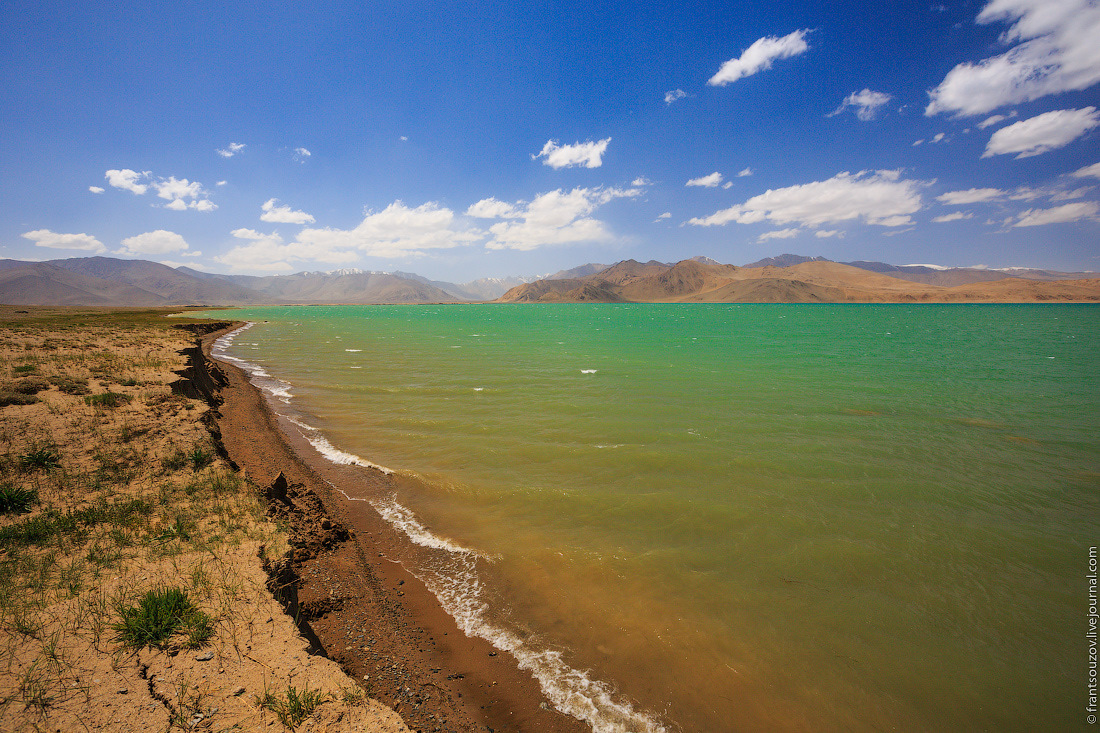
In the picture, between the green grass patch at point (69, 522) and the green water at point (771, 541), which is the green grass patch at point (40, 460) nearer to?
the green grass patch at point (69, 522)

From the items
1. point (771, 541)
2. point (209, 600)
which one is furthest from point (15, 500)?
point (771, 541)

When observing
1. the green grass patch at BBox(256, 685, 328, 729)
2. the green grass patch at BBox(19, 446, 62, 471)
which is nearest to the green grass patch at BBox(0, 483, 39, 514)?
the green grass patch at BBox(19, 446, 62, 471)

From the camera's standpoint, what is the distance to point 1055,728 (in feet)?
16.2

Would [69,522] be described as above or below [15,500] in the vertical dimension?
below

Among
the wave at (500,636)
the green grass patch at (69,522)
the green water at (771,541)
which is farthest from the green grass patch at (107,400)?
Answer: the wave at (500,636)

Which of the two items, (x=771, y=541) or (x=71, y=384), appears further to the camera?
(x=71, y=384)

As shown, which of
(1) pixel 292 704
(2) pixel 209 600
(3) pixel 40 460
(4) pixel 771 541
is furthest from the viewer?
(4) pixel 771 541

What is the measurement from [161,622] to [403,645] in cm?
278

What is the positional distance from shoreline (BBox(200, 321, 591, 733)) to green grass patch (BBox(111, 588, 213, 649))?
1325 millimetres

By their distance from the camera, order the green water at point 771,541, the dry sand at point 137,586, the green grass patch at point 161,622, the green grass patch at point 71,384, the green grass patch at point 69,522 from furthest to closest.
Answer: the green grass patch at point 71,384
the green grass patch at point 69,522
the green water at point 771,541
the green grass patch at point 161,622
the dry sand at point 137,586

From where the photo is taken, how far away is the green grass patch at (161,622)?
4176 millimetres

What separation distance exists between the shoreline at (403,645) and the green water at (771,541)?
44cm

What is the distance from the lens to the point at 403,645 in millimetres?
5590

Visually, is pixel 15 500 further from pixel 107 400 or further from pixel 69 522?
pixel 107 400
